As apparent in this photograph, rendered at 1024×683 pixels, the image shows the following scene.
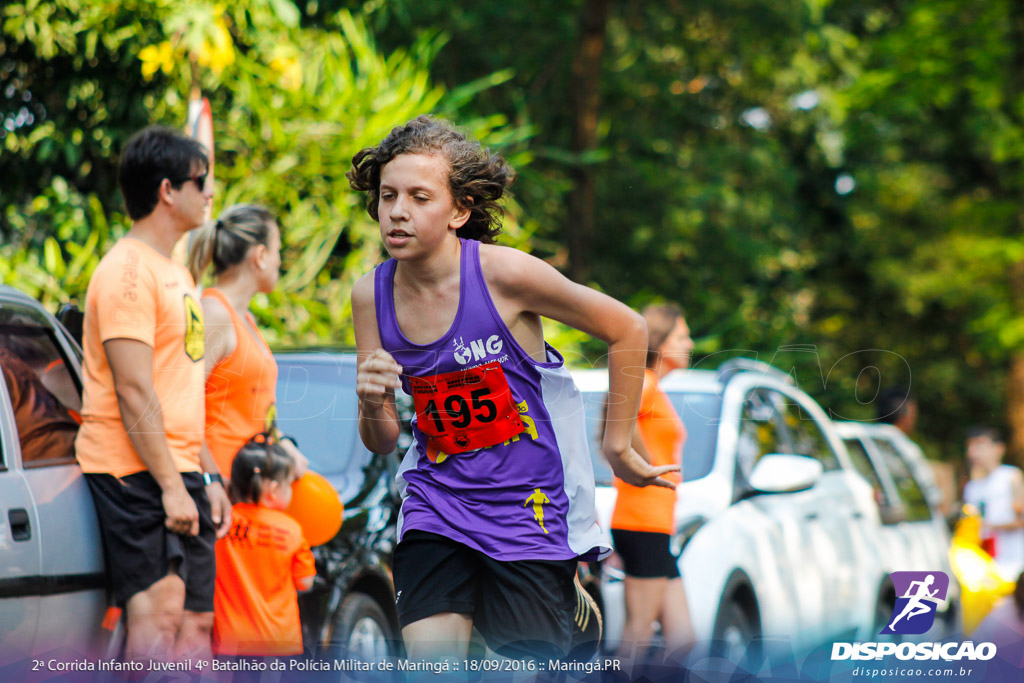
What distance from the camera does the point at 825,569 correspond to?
240 inches

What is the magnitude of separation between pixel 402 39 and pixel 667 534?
9896 mm

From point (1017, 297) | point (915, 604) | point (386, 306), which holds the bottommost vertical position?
point (915, 604)

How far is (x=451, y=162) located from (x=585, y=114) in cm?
1089

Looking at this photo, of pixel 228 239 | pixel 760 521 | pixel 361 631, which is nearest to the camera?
pixel 228 239

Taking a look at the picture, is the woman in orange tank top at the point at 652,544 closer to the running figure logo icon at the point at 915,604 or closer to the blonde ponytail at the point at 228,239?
the running figure logo icon at the point at 915,604

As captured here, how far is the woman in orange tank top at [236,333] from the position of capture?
385 centimetres

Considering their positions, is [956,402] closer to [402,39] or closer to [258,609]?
[402,39]

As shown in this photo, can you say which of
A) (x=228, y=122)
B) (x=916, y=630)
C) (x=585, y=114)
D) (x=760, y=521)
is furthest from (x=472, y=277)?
(x=585, y=114)

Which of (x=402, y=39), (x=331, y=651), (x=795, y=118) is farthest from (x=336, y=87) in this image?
(x=795, y=118)

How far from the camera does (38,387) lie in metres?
3.62

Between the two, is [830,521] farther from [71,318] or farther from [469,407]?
[71,318]

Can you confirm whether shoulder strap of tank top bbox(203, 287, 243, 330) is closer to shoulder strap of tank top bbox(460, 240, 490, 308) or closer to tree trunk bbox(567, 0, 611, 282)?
shoulder strap of tank top bbox(460, 240, 490, 308)

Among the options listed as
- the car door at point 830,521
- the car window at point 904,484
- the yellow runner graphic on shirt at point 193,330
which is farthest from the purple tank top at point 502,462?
the car window at point 904,484

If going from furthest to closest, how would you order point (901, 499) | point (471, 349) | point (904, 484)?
point (904, 484) < point (901, 499) < point (471, 349)
